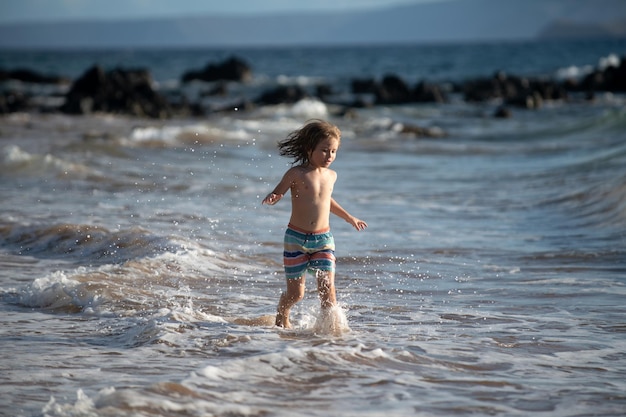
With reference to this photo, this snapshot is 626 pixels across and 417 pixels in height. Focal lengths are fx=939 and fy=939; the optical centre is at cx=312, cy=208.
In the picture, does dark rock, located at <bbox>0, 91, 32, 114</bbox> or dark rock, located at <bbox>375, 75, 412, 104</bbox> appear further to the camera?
dark rock, located at <bbox>375, 75, 412, 104</bbox>

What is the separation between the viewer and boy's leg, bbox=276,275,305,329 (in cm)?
589

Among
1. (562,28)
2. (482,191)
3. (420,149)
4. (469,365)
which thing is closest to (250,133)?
(420,149)

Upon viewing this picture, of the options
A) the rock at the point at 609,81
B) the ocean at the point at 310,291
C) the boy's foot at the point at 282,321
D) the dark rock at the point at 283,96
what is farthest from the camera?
the rock at the point at 609,81

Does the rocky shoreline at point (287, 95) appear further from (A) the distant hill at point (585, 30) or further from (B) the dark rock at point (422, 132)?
(A) the distant hill at point (585, 30)

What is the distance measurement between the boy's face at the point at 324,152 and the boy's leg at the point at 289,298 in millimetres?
742

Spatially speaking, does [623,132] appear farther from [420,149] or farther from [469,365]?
[469,365]

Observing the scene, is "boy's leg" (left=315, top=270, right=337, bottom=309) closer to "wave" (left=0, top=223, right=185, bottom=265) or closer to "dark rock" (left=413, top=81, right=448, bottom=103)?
"wave" (left=0, top=223, right=185, bottom=265)

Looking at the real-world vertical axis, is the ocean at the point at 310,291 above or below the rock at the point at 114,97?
below

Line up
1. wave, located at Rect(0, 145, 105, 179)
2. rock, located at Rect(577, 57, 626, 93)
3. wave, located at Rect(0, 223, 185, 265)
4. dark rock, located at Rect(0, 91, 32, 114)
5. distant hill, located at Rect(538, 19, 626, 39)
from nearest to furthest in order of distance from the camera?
1. wave, located at Rect(0, 223, 185, 265)
2. wave, located at Rect(0, 145, 105, 179)
3. dark rock, located at Rect(0, 91, 32, 114)
4. rock, located at Rect(577, 57, 626, 93)
5. distant hill, located at Rect(538, 19, 626, 39)

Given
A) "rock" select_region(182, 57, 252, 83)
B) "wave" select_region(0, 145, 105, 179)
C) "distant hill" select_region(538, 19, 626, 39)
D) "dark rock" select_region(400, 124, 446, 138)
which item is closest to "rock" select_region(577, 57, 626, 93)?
"dark rock" select_region(400, 124, 446, 138)

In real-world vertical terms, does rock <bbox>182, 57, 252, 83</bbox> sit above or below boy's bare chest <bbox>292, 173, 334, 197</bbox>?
above

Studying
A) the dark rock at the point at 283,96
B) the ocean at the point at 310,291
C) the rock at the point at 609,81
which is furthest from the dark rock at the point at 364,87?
the ocean at the point at 310,291

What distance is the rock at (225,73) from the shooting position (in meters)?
55.5

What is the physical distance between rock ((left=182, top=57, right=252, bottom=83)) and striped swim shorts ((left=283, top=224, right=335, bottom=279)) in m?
50.1
